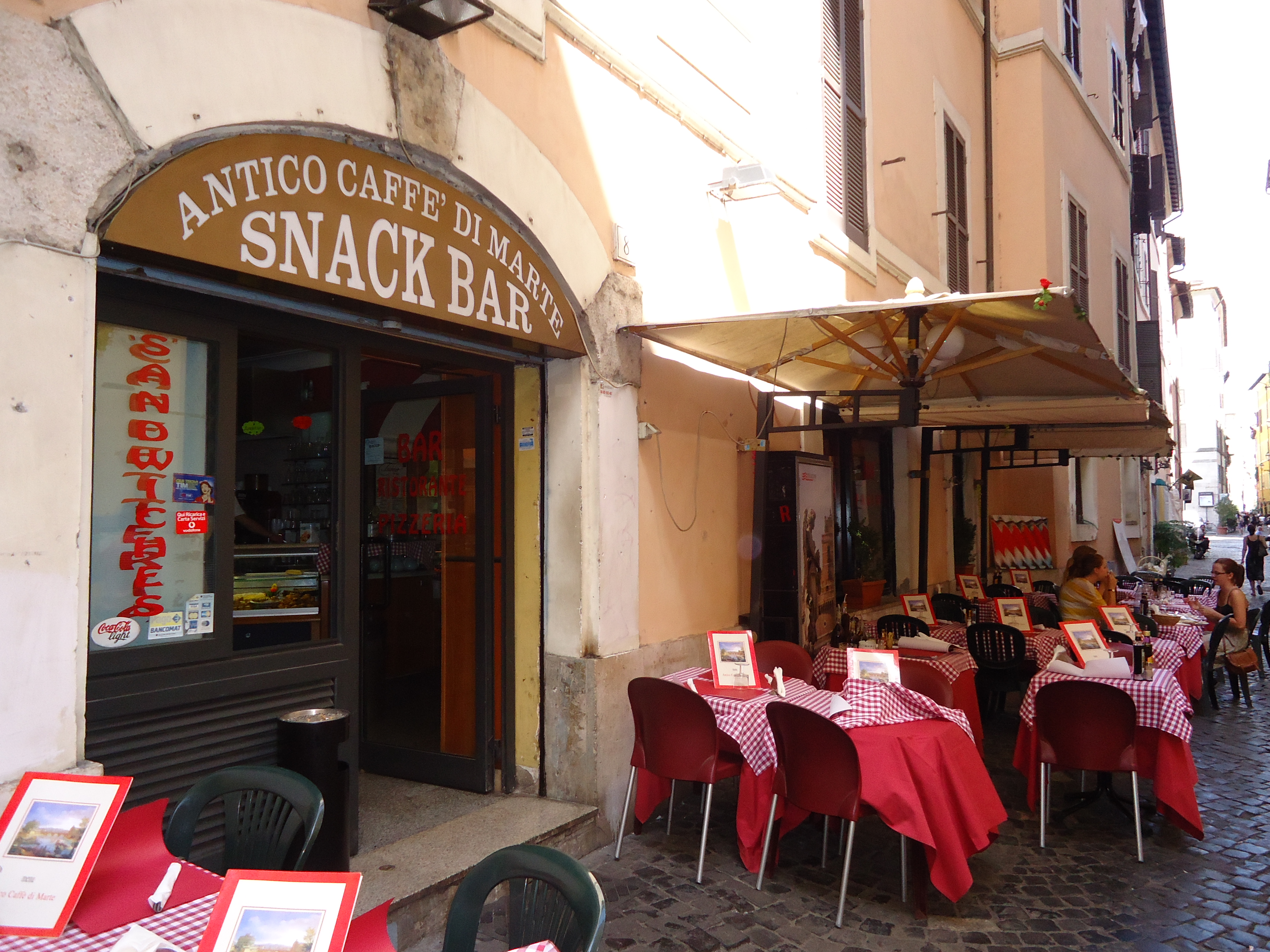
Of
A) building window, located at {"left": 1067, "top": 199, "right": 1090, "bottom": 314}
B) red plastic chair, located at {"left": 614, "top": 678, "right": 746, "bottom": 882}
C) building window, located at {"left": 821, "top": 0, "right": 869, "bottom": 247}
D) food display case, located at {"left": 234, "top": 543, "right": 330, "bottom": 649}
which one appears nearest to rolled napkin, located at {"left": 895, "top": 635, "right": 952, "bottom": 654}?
red plastic chair, located at {"left": 614, "top": 678, "right": 746, "bottom": 882}

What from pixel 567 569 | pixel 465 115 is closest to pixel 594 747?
pixel 567 569

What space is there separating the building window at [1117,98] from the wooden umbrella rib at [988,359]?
42.3 feet

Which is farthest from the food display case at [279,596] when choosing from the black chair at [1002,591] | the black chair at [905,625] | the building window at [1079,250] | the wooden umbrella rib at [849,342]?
the building window at [1079,250]

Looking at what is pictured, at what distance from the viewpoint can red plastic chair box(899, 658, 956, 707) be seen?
4766mm

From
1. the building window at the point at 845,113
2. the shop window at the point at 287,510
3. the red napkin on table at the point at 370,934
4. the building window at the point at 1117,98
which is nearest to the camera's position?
the red napkin on table at the point at 370,934

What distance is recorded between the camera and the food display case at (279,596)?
367 cm

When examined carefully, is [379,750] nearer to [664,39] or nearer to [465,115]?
[465,115]

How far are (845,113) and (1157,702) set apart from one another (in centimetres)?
579

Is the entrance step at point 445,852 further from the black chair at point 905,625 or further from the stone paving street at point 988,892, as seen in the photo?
the black chair at point 905,625

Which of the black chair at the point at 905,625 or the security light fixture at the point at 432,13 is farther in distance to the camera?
the black chair at the point at 905,625

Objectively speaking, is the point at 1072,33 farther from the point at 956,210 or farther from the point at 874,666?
the point at 874,666

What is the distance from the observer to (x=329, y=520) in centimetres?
402

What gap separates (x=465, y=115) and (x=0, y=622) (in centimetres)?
277

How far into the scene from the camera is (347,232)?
349 cm
